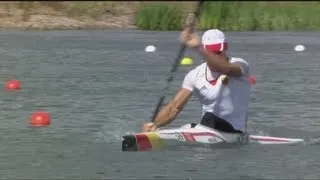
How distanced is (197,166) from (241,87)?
164 cm

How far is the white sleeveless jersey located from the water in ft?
1.93

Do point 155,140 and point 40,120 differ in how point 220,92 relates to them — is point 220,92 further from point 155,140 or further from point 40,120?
point 40,120

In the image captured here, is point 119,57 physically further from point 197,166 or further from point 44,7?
point 44,7

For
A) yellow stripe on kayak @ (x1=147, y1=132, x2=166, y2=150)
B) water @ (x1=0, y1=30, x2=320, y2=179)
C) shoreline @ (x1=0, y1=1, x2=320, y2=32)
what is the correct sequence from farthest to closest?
shoreline @ (x1=0, y1=1, x2=320, y2=32)
yellow stripe on kayak @ (x1=147, y1=132, x2=166, y2=150)
water @ (x1=0, y1=30, x2=320, y2=179)

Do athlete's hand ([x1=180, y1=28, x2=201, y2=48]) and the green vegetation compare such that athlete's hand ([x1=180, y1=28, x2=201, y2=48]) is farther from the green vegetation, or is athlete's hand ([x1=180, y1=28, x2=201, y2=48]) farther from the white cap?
the green vegetation

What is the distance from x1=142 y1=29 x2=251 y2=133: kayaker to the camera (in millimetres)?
13438

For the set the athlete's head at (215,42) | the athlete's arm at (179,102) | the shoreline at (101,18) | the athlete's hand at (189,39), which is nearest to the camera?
the athlete's hand at (189,39)

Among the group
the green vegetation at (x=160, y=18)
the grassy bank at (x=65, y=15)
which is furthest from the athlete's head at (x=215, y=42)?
the grassy bank at (x=65, y=15)

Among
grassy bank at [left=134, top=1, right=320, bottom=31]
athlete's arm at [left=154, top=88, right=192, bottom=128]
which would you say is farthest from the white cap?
grassy bank at [left=134, top=1, right=320, bottom=31]

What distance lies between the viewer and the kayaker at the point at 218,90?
13.4 meters

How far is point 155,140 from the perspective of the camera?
13.9 m

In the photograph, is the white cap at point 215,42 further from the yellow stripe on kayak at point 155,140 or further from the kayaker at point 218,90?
the yellow stripe on kayak at point 155,140

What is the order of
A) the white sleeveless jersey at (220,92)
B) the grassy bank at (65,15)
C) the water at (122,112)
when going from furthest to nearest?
the grassy bank at (65,15) → the white sleeveless jersey at (220,92) → the water at (122,112)

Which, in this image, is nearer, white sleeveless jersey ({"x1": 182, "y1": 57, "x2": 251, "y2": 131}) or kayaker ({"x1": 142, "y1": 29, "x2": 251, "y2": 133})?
kayaker ({"x1": 142, "y1": 29, "x2": 251, "y2": 133})
